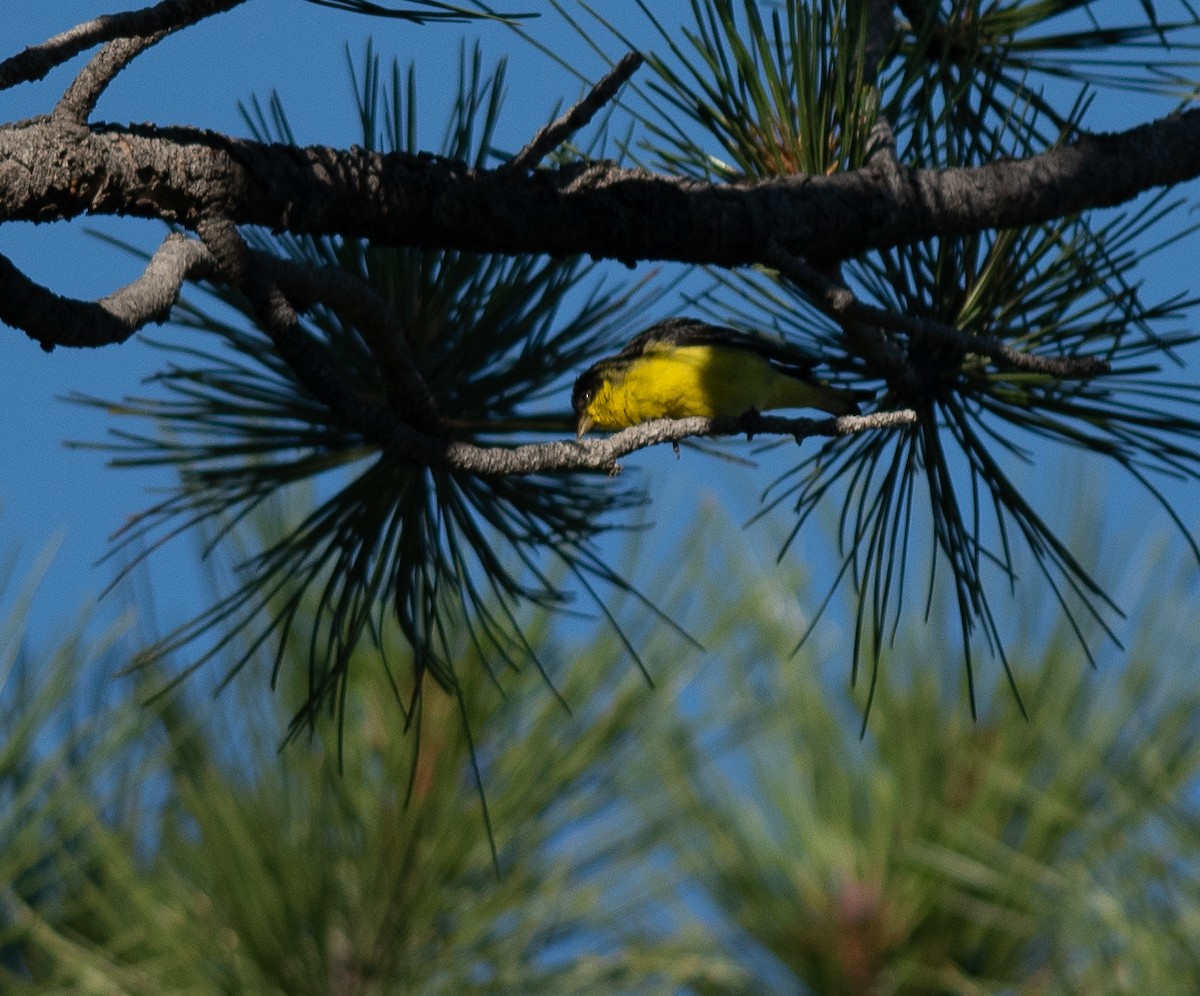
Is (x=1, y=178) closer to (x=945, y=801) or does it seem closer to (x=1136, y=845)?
(x=1136, y=845)

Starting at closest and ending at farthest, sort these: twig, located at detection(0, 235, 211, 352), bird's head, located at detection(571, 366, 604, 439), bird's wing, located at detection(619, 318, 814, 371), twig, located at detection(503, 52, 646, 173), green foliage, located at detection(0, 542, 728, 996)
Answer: twig, located at detection(0, 235, 211, 352) < twig, located at detection(503, 52, 646, 173) < bird's wing, located at detection(619, 318, 814, 371) < bird's head, located at detection(571, 366, 604, 439) < green foliage, located at detection(0, 542, 728, 996)

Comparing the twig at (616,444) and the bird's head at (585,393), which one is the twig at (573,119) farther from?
the bird's head at (585,393)

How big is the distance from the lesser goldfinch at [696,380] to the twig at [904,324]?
346 mm

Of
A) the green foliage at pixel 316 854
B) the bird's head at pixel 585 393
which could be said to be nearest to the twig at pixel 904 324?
the bird's head at pixel 585 393

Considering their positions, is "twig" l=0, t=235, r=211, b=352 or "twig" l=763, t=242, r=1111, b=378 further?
"twig" l=763, t=242, r=1111, b=378

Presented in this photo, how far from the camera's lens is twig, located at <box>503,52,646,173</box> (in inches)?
43.8

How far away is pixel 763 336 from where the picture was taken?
1.56 m

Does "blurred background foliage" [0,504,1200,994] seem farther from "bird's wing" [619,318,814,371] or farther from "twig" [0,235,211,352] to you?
"twig" [0,235,211,352]

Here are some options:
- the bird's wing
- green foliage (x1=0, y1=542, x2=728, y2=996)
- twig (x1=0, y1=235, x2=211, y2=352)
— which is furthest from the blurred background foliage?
twig (x1=0, y1=235, x2=211, y2=352)

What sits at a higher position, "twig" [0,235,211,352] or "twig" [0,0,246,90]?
"twig" [0,0,246,90]

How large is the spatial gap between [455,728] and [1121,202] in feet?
5.47

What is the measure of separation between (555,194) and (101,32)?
0.33 meters

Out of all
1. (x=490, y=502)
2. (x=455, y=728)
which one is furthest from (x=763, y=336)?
(x=455, y=728)

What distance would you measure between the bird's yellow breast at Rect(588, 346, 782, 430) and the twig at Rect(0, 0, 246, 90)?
877mm
